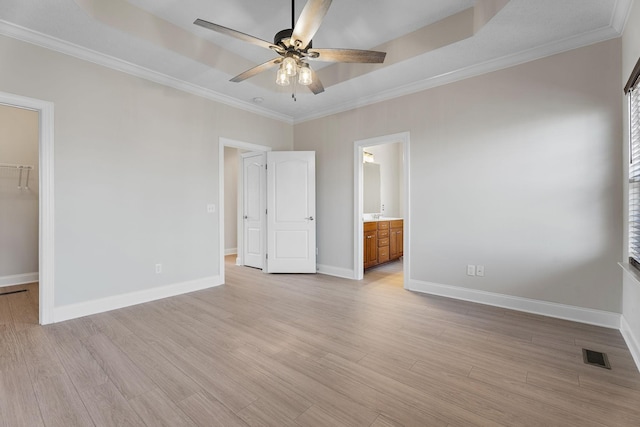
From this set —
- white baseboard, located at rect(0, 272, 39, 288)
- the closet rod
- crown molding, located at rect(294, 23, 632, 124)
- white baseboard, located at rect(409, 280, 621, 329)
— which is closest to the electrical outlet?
white baseboard, located at rect(409, 280, 621, 329)

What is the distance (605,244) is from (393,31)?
299 cm

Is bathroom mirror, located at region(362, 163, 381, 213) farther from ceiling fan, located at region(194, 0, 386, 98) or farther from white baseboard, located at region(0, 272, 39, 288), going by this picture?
white baseboard, located at region(0, 272, 39, 288)

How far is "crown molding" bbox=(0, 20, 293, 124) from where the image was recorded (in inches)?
→ 104

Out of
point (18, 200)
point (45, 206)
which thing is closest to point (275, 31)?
point (45, 206)

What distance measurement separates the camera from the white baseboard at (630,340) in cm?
207

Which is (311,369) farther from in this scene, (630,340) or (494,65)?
(494,65)

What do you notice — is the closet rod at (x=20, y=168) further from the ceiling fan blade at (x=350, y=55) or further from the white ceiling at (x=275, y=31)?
the ceiling fan blade at (x=350, y=55)

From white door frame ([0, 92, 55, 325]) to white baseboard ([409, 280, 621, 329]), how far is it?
13.5ft

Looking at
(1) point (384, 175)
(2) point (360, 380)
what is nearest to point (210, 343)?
(2) point (360, 380)

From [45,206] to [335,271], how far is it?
3.72 m

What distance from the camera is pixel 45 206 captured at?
2.80 meters

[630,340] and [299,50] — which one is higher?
[299,50]

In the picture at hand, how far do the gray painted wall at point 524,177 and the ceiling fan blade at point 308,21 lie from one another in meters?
2.26

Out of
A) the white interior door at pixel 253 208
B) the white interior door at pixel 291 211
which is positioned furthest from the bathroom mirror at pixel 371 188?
the white interior door at pixel 253 208
